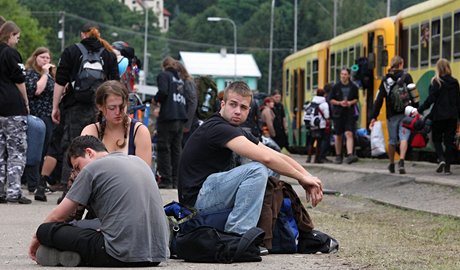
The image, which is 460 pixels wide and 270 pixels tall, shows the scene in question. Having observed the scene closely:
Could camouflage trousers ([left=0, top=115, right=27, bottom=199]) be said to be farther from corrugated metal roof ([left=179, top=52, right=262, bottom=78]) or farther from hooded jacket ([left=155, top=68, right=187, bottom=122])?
corrugated metal roof ([left=179, top=52, right=262, bottom=78])

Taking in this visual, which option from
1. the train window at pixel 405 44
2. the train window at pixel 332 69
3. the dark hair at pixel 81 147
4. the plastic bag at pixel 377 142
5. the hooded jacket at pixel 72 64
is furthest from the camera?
the train window at pixel 332 69

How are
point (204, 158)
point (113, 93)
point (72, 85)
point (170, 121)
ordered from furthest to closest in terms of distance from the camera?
point (170, 121) → point (72, 85) → point (113, 93) → point (204, 158)

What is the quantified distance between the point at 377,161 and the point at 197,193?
67.0 ft

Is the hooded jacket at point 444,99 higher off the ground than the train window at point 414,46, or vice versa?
the train window at point 414,46

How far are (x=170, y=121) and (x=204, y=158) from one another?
32.4 ft

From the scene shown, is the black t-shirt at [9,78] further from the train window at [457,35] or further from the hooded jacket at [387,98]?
the train window at [457,35]

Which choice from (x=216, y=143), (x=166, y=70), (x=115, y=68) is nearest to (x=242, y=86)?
(x=216, y=143)

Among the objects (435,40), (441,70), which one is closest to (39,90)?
(441,70)

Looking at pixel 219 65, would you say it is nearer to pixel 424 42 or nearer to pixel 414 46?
pixel 414 46

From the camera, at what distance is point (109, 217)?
29.8 ft

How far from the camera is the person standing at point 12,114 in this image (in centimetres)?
1541

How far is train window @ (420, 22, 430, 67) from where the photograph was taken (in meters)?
26.5

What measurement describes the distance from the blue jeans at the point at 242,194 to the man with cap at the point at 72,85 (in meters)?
5.41

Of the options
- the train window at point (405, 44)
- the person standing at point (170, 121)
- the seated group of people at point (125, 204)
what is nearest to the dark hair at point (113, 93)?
the seated group of people at point (125, 204)
